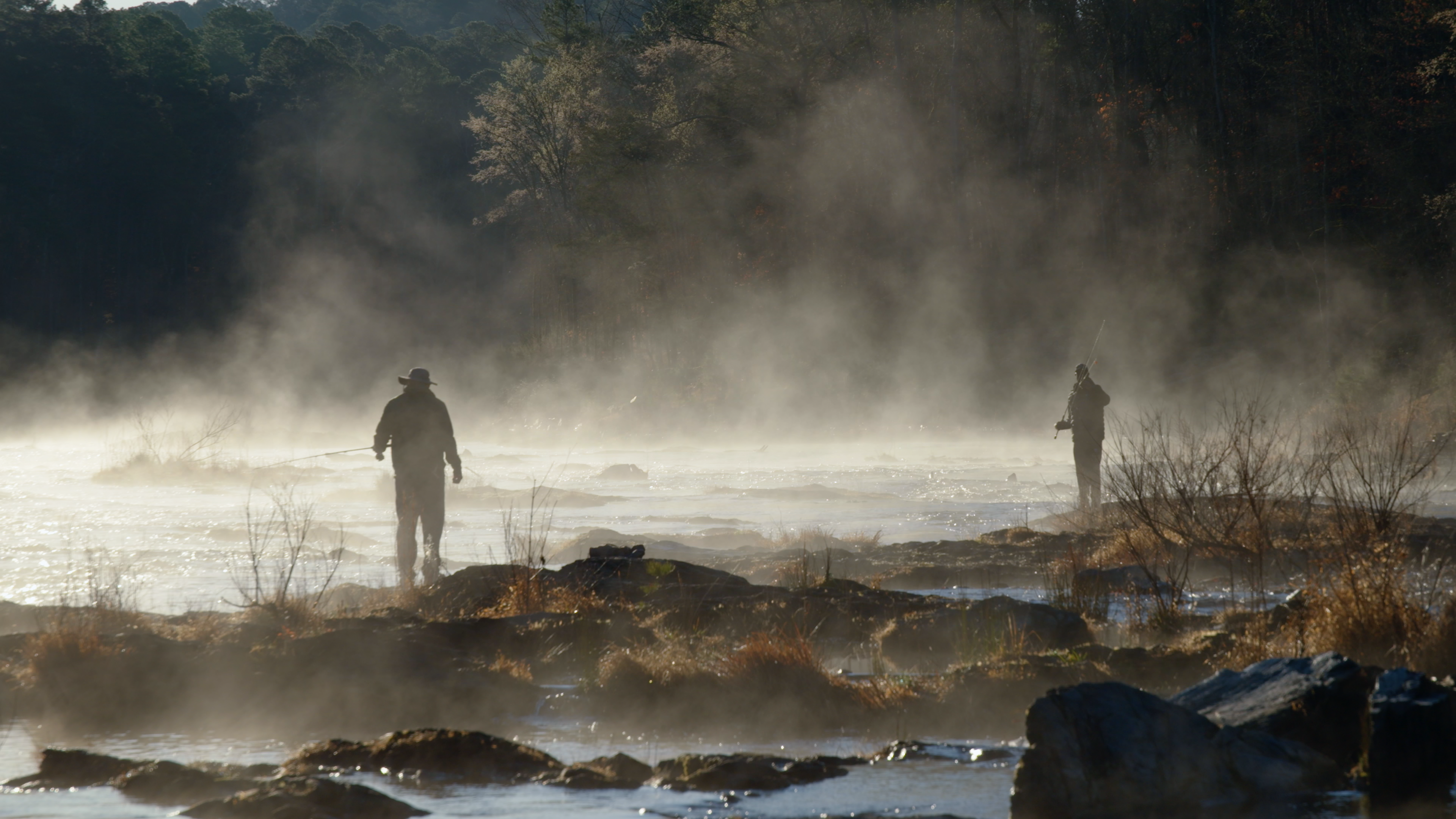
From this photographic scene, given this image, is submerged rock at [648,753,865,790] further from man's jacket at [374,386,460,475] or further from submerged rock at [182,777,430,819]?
man's jacket at [374,386,460,475]

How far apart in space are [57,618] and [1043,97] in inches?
1543

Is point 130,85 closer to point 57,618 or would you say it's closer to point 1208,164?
point 1208,164

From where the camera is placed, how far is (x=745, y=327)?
4538 cm

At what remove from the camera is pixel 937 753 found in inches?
241

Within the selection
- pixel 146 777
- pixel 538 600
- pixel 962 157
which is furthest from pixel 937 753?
pixel 962 157

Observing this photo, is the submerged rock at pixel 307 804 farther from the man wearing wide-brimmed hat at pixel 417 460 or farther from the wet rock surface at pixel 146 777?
the man wearing wide-brimmed hat at pixel 417 460

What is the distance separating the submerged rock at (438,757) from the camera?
235 inches

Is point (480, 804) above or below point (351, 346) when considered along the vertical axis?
below

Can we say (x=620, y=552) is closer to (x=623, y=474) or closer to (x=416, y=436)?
(x=416, y=436)

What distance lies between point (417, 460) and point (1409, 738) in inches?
350

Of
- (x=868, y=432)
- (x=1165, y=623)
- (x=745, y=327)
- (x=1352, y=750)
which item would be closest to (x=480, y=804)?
(x=1352, y=750)

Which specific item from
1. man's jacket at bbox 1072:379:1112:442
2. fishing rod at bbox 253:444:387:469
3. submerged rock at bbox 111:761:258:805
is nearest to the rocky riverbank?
submerged rock at bbox 111:761:258:805

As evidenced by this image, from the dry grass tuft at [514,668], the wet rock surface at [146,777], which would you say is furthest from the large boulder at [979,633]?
the wet rock surface at [146,777]

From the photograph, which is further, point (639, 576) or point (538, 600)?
point (639, 576)
